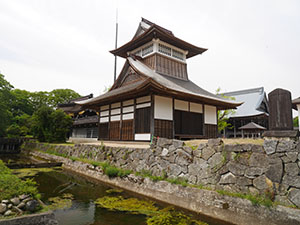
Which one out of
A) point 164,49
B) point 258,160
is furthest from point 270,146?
point 164,49

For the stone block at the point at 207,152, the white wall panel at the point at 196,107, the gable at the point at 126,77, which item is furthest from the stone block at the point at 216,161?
the gable at the point at 126,77

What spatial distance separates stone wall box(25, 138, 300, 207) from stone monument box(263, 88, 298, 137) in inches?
8.4

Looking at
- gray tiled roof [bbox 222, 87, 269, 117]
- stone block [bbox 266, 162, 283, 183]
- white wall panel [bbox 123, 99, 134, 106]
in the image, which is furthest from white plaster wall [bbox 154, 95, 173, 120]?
gray tiled roof [bbox 222, 87, 269, 117]

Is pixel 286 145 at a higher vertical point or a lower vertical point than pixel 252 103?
lower

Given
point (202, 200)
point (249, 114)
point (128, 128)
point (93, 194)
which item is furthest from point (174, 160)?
point (249, 114)

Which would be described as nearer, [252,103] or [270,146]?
[270,146]

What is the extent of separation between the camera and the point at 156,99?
12.0 meters

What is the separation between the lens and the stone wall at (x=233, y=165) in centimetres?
454

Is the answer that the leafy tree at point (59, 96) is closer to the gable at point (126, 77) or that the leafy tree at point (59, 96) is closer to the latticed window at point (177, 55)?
the gable at point (126, 77)

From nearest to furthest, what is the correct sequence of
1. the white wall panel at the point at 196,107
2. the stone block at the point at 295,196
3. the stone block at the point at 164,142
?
the stone block at the point at 295,196 < the stone block at the point at 164,142 < the white wall panel at the point at 196,107

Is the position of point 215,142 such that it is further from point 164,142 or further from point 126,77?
point 126,77

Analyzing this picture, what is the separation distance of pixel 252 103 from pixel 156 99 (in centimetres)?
2195

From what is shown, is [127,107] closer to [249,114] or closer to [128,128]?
[128,128]

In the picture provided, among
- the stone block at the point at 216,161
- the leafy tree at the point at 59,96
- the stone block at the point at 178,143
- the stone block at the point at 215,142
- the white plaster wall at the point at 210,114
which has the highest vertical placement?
the leafy tree at the point at 59,96
